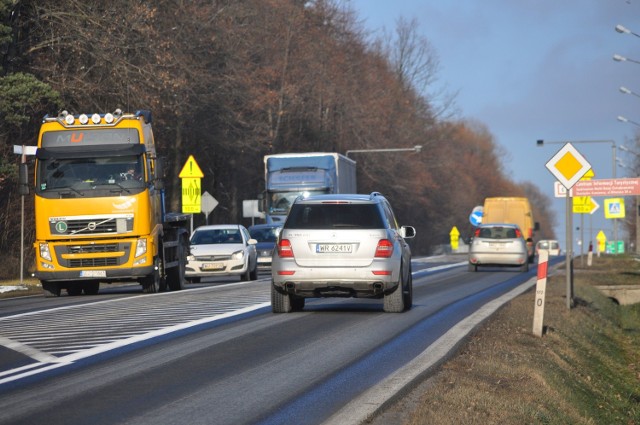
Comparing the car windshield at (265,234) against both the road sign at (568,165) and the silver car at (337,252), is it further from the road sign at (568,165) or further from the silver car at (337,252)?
the silver car at (337,252)

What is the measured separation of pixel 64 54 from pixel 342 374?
2889cm

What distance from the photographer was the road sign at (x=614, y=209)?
78.1m

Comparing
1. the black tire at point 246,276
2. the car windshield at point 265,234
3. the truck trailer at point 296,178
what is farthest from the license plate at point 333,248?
the car windshield at point 265,234

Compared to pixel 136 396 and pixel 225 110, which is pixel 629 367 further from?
pixel 225 110

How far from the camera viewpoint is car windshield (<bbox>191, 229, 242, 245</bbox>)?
3597 centimetres

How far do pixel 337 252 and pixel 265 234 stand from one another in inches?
979

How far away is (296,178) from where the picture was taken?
43.8m

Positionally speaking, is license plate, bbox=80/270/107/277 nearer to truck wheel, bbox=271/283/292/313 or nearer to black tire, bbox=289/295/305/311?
black tire, bbox=289/295/305/311

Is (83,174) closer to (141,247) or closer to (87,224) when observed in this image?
(87,224)

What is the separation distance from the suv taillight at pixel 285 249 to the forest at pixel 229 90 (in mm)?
17841

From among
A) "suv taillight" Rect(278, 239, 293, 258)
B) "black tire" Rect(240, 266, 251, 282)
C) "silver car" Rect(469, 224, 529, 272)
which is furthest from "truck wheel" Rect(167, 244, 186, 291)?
"silver car" Rect(469, 224, 529, 272)

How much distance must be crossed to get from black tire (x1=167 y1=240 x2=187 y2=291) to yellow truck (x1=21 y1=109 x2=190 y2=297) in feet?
9.31

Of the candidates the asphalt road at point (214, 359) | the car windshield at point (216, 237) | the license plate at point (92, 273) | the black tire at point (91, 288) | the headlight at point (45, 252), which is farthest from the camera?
the car windshield at point (216, 237)

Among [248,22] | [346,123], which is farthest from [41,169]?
[346,123]
